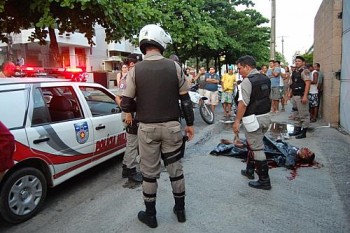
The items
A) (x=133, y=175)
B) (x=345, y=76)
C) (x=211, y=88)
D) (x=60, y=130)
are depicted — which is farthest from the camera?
(x=211, y=88)

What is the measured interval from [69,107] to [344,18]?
6679 mm

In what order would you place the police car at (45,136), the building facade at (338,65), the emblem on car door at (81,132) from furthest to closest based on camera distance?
the building facade at (338,65) → the emblem on car door at (81,132) → the police car at (45,136)

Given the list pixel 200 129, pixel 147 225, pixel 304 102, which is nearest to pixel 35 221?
pixel 147 225

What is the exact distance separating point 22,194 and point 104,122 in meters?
1.61

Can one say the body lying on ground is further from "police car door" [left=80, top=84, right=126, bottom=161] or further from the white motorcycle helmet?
the white motorcycle helmet

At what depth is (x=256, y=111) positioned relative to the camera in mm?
4086

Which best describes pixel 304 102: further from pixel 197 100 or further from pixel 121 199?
pixel 121 199

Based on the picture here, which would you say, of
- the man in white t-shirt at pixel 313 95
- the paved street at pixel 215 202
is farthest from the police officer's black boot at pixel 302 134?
the man in white t-shirt at pixel 313 95

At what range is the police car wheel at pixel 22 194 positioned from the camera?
324 centimetres

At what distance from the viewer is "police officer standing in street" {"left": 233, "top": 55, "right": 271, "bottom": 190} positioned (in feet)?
13.1

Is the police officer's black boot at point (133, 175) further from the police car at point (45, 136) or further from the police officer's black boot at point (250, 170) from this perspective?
the police officer's black boot at point (250, 170)

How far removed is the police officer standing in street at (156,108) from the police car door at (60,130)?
1.16m

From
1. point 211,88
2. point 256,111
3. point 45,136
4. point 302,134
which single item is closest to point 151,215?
point 45,136

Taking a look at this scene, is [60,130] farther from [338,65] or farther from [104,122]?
[338,65]
